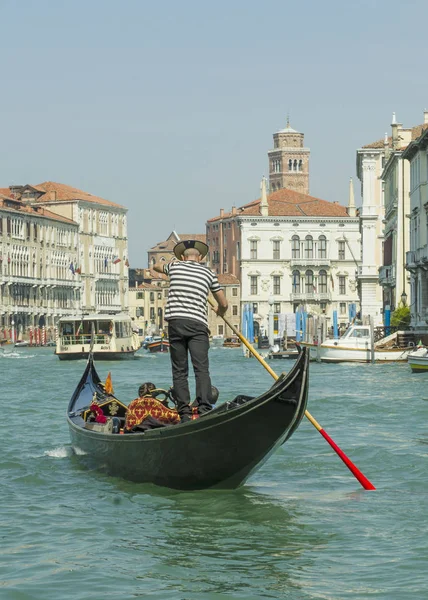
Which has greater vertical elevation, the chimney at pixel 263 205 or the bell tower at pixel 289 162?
the bell tower at pixel 289 162

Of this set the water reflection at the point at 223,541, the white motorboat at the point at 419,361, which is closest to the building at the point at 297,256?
the white motorboat at the point at 419,361

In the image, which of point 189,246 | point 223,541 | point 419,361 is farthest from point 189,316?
point 419,361

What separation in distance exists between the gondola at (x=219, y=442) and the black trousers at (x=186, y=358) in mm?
264

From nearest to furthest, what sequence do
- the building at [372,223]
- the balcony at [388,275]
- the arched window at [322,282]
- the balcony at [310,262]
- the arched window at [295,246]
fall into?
1. the balcony at [388,275]
2. the building at [372,223]
3. the balcony at [310,262]
4. the arched window at [295,246]
5. the arched window at [322,282]

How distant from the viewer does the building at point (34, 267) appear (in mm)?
70875

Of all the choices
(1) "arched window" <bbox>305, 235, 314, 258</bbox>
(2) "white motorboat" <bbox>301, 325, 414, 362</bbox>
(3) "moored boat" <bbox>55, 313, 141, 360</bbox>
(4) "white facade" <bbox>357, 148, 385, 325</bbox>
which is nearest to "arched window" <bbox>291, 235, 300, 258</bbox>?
(1) "arched window" <bbox>305, 235, 314, 258</bbox>

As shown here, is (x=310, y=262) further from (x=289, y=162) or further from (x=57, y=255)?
(x=289, y=162)

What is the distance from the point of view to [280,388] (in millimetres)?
7547

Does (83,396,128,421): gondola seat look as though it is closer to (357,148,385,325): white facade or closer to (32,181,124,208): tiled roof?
(357,148,385,325): white facade

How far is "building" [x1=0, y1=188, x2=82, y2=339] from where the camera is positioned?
70.9m

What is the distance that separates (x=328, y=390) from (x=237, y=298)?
59832mm

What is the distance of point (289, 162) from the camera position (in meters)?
106

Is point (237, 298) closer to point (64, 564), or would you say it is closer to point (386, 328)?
point (386, 328)

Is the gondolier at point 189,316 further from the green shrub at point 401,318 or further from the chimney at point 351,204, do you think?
the chimney at point 351,204
